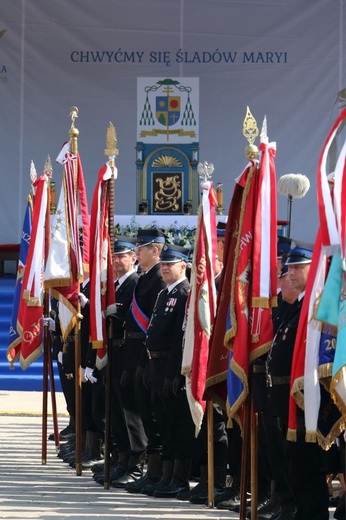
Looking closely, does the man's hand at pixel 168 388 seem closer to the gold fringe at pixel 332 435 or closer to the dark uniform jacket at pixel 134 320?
the dark uniform jacket at pixel 134 320

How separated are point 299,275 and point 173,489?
85.1 inches

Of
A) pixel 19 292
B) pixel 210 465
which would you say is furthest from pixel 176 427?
pixel 19 292

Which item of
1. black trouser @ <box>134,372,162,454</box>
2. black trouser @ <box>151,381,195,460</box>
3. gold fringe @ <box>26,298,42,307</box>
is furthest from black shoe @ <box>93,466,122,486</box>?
gold fringe @ <box>26,298,42,307</box>

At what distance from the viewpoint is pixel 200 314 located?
7316 mm

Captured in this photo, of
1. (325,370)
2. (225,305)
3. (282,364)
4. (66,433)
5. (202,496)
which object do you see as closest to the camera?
(325,370)

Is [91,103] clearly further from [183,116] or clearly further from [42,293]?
[42,293]

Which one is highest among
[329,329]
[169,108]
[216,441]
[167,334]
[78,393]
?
[169,108]

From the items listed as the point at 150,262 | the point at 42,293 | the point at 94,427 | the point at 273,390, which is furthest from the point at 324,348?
the point at 42,293

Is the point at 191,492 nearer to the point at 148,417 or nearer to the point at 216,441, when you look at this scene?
the point at 216,441

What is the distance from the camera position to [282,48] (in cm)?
1641

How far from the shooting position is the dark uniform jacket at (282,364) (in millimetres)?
6163

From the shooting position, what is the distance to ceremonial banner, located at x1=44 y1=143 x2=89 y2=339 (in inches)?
347

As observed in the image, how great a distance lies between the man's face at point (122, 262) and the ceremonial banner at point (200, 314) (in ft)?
4.32

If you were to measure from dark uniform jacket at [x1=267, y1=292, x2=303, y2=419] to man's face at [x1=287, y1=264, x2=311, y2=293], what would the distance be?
3.2 inches
